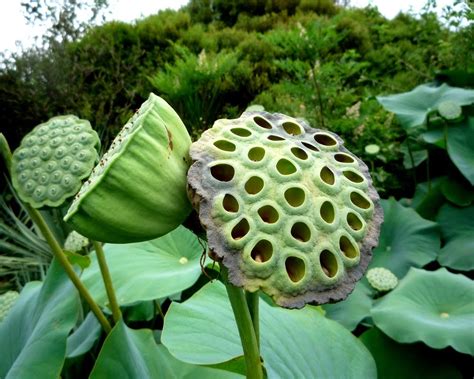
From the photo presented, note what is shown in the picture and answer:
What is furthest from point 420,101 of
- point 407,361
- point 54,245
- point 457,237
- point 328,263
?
point 328,263

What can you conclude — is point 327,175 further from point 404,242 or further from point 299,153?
point 404,242

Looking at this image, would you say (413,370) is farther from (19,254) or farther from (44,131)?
(19,254)

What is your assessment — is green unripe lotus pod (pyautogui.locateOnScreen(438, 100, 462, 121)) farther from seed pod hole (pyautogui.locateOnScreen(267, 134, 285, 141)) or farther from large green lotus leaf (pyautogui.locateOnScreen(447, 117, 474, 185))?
seed pod hole (pyautogui.locateOnScreen(267, 134, 285, 141))

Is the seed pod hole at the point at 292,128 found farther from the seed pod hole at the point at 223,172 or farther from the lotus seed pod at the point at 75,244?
the lotus seed pod at the point at 75,244

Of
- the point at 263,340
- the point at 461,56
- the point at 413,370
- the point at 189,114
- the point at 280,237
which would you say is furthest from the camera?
the point at 189,114

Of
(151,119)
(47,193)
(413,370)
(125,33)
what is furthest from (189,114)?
(151,119)
